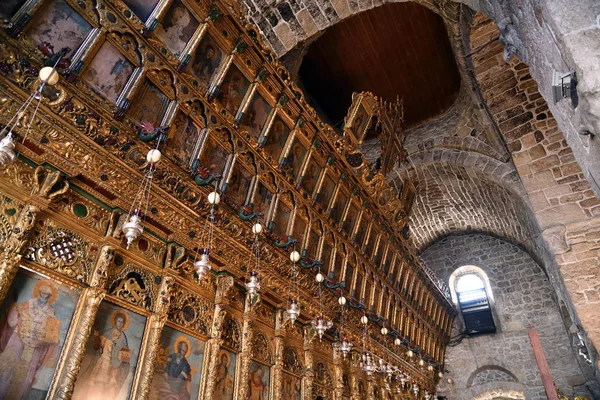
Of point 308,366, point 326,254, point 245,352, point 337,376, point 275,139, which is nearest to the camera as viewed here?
point 245,352

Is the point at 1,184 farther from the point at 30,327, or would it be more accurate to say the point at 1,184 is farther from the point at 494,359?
the point at 494,359

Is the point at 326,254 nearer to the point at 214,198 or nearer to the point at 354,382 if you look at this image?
the point at 354,382

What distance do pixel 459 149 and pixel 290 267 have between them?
6848 mm

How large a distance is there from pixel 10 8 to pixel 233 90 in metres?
2.13

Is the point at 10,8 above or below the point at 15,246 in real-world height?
above

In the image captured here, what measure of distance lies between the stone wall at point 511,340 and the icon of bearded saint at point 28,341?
1238 centimetres

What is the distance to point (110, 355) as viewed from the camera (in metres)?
3.02

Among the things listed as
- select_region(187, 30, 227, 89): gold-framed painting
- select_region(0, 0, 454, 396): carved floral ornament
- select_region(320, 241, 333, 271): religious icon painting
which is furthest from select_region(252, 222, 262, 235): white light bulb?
select_region(320, 241, 333, 271): religious icon painting

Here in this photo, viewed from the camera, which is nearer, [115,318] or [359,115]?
[115,318]

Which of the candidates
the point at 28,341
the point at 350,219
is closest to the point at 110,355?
the point at 28,341

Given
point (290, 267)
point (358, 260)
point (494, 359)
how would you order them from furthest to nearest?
point (494, 359) → point (358, 260) → point (290, 267)

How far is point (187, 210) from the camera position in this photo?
3895 mm

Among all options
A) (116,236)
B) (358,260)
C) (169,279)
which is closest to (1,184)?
(116,236)

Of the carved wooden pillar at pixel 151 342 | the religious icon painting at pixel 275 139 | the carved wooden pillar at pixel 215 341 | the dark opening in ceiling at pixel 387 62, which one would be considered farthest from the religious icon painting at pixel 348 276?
the dark opening in ceiling at pixel 387 62
